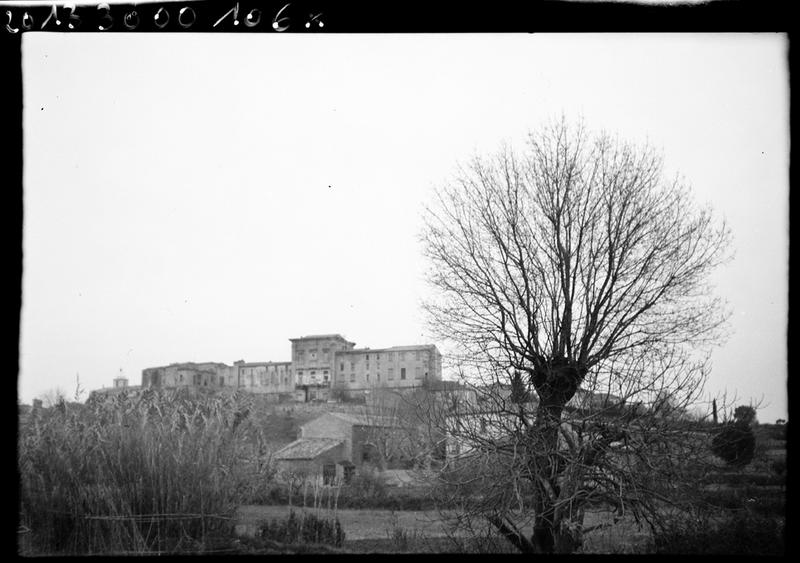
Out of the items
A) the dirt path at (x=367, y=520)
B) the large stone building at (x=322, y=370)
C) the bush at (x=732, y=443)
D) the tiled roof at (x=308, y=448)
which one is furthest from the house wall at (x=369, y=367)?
the bush at (x=732, y=443)

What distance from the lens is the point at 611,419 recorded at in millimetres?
12336

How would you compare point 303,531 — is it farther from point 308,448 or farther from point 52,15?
point 308,448

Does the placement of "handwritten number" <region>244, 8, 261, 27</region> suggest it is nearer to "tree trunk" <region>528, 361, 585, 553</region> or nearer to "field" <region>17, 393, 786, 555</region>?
"field" <region>17, 393, 786, 555</region>

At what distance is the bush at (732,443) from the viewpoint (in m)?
12.3

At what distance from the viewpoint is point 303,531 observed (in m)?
16.8

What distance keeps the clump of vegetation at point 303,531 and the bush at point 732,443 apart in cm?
958

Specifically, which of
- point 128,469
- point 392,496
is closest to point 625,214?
point 128,469

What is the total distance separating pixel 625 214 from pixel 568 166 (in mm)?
1696

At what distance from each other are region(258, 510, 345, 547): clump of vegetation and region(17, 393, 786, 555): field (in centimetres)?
97

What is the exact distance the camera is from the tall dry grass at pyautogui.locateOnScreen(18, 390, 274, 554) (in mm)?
11781

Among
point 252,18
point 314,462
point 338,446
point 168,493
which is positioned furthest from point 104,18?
point 338,446

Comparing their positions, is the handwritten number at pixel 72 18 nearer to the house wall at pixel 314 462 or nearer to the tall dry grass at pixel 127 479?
the tall dry grass at pixel 127 479

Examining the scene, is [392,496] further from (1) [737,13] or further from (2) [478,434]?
(1) [737,13]

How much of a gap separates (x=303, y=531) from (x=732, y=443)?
10.6 meters
